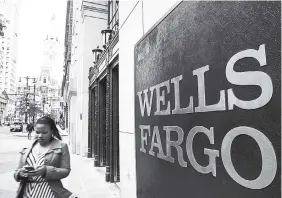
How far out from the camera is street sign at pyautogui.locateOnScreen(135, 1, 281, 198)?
1.19 m

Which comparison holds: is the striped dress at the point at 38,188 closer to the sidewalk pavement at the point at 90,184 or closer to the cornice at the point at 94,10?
the sidewalk pavement at the point at 90,184

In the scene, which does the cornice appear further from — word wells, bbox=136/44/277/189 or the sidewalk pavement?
word wells, bbox=136/44/277/189

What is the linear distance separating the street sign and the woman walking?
1082 mm

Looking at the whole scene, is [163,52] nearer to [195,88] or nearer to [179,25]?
[179,25]

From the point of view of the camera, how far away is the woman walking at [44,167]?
8.02 ft

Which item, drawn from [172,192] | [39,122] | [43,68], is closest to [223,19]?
[172,192]

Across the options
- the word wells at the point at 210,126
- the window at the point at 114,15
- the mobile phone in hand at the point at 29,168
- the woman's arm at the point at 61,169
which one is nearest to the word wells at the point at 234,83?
the word wells at the point at 210,126

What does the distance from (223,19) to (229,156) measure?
894 mm

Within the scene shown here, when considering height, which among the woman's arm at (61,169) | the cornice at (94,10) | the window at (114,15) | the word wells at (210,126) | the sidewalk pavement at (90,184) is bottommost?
the sidewalk pavement at (90,184)

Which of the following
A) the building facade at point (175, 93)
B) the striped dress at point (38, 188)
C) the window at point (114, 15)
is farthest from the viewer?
the window at point (114, 15)

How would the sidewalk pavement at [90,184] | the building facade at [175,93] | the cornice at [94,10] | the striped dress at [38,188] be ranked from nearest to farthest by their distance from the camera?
the building facade at [175,93] < the striped dress at [38,188] < the sidewalk pavement at [90,184] < the cornice at [94,10]

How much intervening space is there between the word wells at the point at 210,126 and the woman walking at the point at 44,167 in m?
1.05

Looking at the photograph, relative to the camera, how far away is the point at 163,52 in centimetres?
235

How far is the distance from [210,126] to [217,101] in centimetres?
Answer: 20
